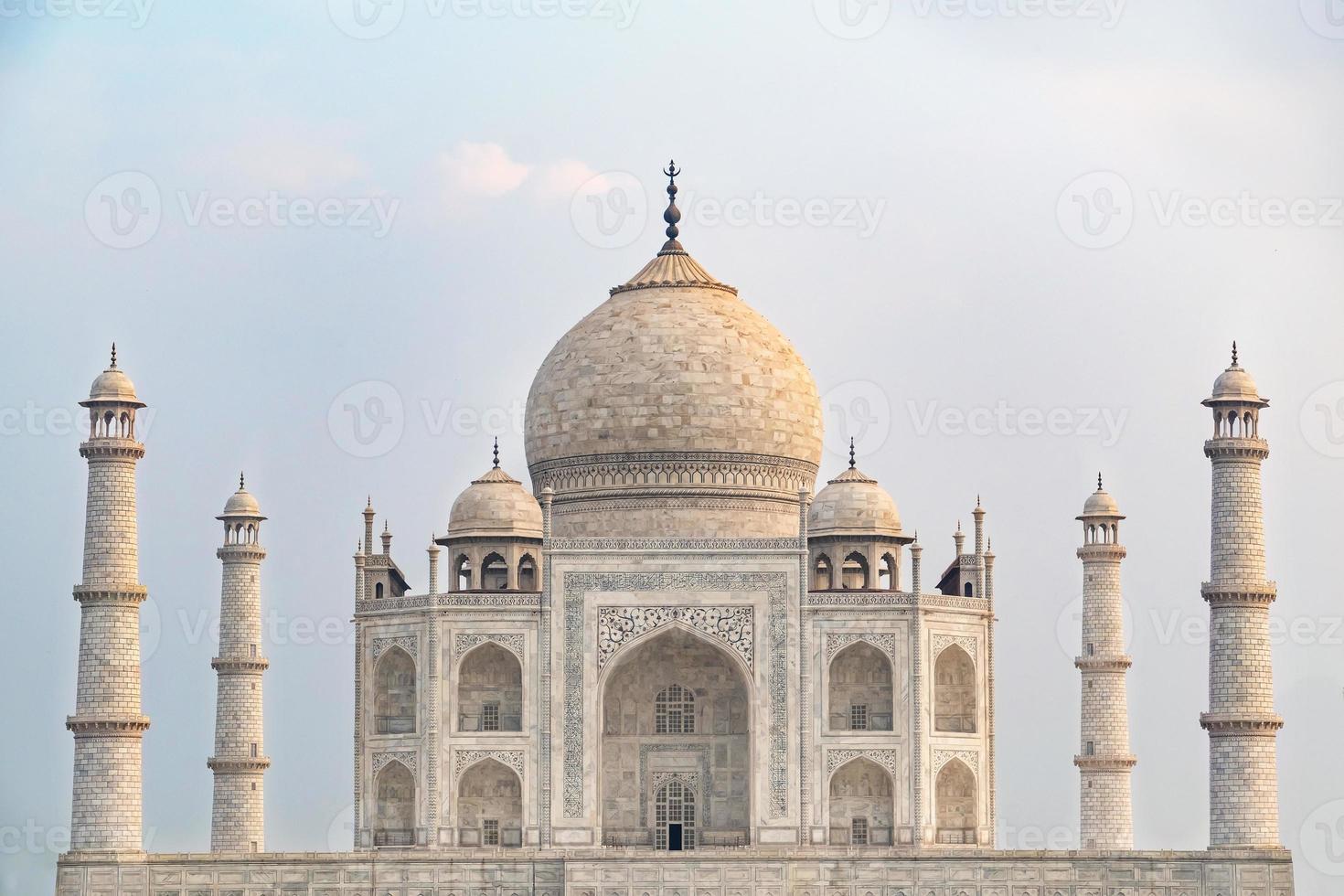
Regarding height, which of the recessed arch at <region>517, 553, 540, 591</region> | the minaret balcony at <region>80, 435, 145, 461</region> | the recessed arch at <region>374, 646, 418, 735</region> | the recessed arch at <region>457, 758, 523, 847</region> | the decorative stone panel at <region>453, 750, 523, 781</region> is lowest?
the recessed arch at <region>457, 758, 523, 847</region>

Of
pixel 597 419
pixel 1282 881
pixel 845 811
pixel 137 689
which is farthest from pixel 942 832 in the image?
pixel 137 689

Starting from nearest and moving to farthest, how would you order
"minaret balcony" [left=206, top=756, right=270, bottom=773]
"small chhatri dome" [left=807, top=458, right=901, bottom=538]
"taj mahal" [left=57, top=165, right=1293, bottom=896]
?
"taj mahal" [left=57, top=165, right=1293, bottom=896], "small chhatri dome" [left=807, top=458, right=901, bottom=538], "minaret balcony" [left=206, top=756, right=270, bottom=773]

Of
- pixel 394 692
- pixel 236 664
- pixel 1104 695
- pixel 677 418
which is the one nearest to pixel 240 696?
pixel 236 664

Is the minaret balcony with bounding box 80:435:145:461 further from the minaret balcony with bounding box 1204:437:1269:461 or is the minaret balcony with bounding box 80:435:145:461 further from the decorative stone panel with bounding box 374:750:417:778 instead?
the minaret balcony with bounding box 1204:437:1269:461

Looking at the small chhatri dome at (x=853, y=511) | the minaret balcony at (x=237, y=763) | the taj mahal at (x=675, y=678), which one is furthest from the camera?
the minaret balcony at (x=237, y=763)

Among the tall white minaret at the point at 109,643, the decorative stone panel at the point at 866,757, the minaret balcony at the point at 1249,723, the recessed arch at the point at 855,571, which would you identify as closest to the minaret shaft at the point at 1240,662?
the minaret balcony at the point at 1249,723

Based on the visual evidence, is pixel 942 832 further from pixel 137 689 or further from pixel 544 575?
pixel 137 689

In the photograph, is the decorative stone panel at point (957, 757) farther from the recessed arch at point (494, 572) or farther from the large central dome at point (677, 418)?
the recessed arch at point (494, 572)

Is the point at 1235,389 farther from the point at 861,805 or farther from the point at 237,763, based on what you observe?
the point at 237,763

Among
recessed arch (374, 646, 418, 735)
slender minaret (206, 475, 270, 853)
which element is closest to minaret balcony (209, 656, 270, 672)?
slender minaret (206, 475, 270, 853)
